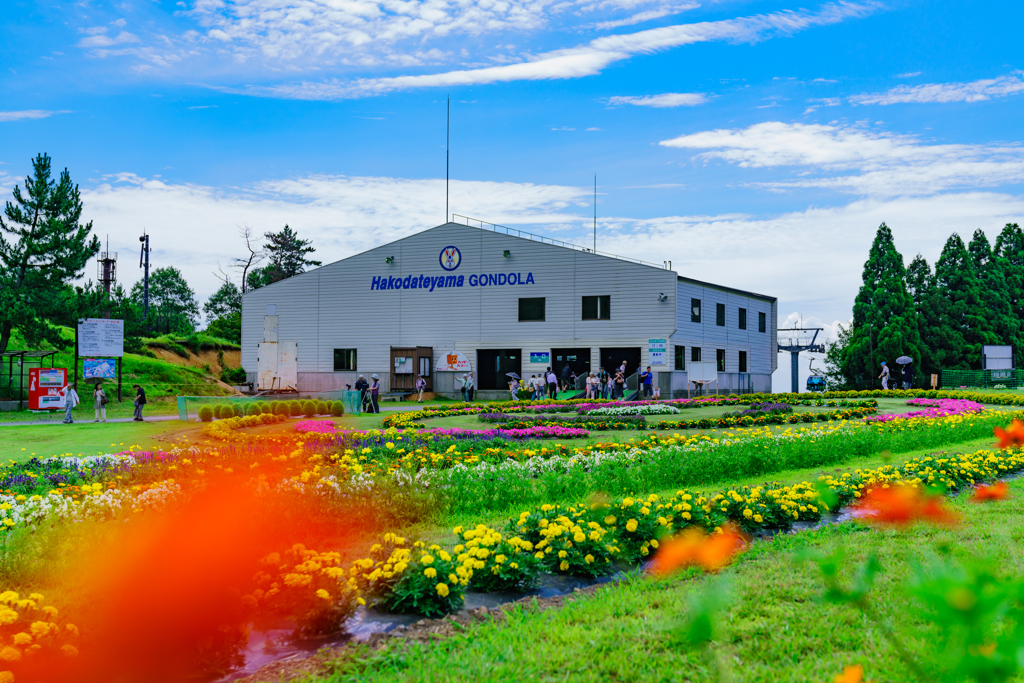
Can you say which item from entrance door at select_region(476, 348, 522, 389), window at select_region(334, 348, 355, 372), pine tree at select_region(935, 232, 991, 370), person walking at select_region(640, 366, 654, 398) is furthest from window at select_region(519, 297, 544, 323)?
pine tree at select_region(935, 232, 991, 370)

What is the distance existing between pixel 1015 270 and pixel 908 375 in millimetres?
16607

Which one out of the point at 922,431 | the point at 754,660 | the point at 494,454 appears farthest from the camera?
the point at 922,431

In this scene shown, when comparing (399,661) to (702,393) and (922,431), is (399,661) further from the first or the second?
(702,393)

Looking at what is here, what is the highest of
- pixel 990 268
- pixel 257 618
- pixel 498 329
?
pixel 990 268

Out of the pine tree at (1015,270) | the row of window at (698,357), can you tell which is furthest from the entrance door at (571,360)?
the pine tree at (1015,270)

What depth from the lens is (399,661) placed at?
412 cm

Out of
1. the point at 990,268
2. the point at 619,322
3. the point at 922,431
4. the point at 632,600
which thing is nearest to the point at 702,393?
the point at 619,322

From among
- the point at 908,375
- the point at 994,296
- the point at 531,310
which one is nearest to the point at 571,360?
the point at 531,310

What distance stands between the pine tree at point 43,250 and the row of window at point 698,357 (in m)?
30.6

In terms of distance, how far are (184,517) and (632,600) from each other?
3.06m

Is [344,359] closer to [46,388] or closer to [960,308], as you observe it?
[46,388]

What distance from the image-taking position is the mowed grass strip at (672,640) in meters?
3.84

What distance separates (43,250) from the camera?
3609 centimetres

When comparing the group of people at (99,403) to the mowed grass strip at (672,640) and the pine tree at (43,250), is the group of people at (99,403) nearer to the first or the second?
the pine tree at (43,250)
